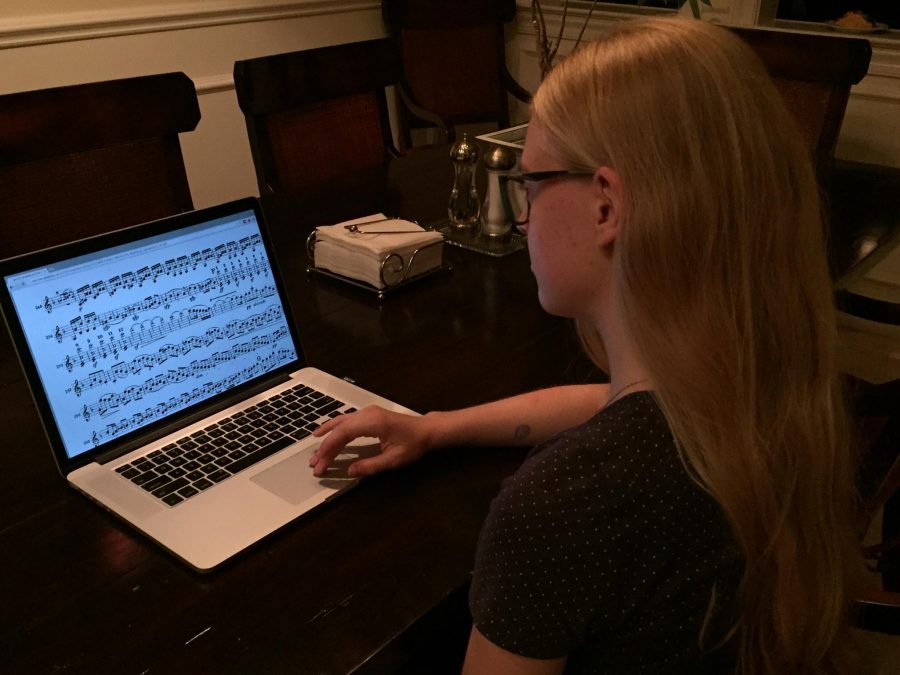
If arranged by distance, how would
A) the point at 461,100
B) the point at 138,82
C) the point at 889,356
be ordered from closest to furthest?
the point at 138,82 < the point at 889,356 < the point at 461,100

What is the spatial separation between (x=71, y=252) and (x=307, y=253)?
655 mm

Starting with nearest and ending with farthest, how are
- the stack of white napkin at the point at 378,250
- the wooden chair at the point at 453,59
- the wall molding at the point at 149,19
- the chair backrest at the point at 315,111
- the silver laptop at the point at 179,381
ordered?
the silver laptop at the point at 179,381 < the stack of white napkin at the point at 378,250 < the chair backrest at the point at 315,111 < the wall molding at the point at 149,19 < the wooden chair at the point at 453,59

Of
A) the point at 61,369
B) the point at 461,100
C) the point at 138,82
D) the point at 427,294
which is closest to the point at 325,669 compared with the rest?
the point at 61,369

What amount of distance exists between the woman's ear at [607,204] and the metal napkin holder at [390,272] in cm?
73

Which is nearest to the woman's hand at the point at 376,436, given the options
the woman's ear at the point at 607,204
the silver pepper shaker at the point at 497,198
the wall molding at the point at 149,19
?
the woman's ear at the point at 607,204

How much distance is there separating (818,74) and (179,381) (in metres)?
1.92

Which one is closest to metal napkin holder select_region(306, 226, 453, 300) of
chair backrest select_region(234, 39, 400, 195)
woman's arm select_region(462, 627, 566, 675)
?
chair backrest select_region(234, 39, 400, 195)

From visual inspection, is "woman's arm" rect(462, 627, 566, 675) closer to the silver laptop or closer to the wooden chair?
the silver laptop

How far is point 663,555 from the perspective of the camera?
671mm

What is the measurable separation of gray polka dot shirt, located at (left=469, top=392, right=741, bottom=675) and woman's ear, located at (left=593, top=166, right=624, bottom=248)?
0.14 metres

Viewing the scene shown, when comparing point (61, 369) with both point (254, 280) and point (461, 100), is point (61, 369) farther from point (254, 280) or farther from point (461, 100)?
point (461, 100)

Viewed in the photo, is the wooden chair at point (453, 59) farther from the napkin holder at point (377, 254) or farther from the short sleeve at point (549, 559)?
the short sleeve at point (549, 559)

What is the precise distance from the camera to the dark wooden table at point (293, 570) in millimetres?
718

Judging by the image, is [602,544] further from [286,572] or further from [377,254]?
[377,254]
